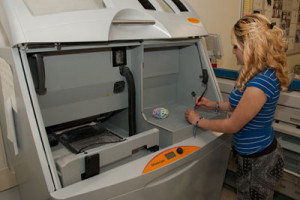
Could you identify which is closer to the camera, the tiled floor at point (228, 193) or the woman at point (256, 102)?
the woman at point (256, 102)

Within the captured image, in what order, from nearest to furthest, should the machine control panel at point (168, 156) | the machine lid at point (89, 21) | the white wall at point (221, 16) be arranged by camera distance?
1. the machine lid at point (89, 21)
2. the machine control panel at point (168, 156)
3. the white wall at point (221, 16)

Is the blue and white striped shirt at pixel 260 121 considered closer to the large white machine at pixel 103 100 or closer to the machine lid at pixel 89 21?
the large white machine at pixel 103 100

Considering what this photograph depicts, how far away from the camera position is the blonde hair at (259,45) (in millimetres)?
966

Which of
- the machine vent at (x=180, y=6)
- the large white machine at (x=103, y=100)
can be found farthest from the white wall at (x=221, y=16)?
the large white machine at (x=103, y=100)

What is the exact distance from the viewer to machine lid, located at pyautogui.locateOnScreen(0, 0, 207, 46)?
75 centimetres

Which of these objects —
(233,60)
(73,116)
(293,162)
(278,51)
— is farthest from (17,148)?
(233,60)

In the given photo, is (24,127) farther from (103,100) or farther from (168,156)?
(168,156)

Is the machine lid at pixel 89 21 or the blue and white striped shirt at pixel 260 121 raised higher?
the machine lid at pixel 89 21

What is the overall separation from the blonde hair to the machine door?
32.7 inches

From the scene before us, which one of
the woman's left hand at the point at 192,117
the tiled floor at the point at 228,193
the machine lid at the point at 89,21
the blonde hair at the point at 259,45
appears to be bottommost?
the tiled floor at the point at 228,193

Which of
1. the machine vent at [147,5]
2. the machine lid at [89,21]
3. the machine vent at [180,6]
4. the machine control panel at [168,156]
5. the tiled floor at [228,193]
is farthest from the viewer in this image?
the tiled floor at [228,193]

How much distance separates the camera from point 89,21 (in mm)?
852

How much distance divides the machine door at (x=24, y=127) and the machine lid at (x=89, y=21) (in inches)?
3.9

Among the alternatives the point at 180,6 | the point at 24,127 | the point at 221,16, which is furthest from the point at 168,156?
the point at 221,16
